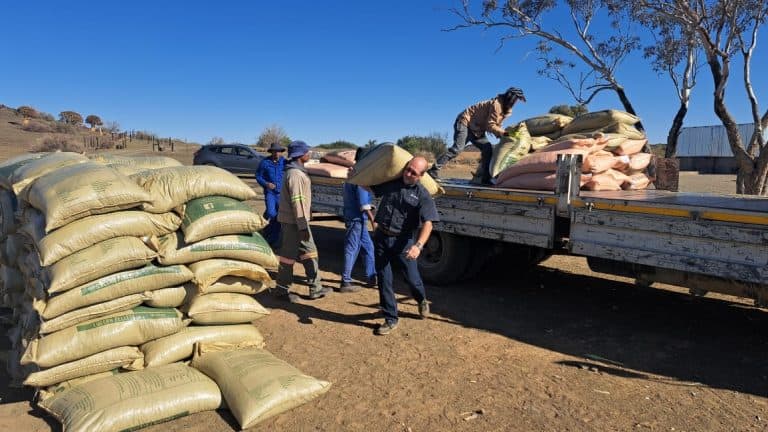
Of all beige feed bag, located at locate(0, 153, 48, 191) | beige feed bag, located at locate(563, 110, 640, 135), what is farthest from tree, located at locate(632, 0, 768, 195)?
beige feed bag, located at locate(0, 153, 48, 191)

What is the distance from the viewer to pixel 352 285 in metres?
5.88

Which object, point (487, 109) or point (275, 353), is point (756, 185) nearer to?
point (487, 109)

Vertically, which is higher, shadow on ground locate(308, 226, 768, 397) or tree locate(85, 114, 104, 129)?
tree locate(85, 114, 104, 129)

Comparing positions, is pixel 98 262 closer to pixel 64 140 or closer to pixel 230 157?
pixel 230 157

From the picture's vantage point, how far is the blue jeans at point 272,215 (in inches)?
256

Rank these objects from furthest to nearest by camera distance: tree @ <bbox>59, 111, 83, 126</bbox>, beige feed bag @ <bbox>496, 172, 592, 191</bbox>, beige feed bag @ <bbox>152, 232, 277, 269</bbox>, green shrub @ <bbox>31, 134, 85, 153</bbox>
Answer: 1. tree @ <bbox>59, 111, 83, 126</bbox>
2. green shrub @ <bbox>31, 134, 85, 153</bbox>
3. beige feed bag @ <bbox>496, 172, 592, 191</bbox>
4. beige feed bag @ <bbox>152, 232, 277, 269</bbox>

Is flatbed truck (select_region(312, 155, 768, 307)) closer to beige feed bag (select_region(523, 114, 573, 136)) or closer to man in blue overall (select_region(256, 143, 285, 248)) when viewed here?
beige feed bag (select_region(523, 114, 573, 136))

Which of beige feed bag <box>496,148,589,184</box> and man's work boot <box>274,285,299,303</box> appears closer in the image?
beige feed bag <box>496,148,589,184</box>

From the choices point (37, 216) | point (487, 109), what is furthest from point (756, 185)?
point (37, 216)

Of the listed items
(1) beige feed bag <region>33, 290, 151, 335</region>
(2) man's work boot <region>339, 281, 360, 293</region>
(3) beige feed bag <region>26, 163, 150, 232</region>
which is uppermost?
(3) beige feed bag <region>26, 163, 150, 232</region>

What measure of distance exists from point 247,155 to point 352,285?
15798 millimetres

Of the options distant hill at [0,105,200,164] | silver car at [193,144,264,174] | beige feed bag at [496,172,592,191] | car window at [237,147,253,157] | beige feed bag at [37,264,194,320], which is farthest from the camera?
distant hill at [0,105,200,164]

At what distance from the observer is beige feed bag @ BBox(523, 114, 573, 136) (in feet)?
22.4

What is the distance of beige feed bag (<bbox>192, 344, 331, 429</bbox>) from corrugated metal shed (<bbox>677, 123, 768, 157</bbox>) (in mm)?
44103
